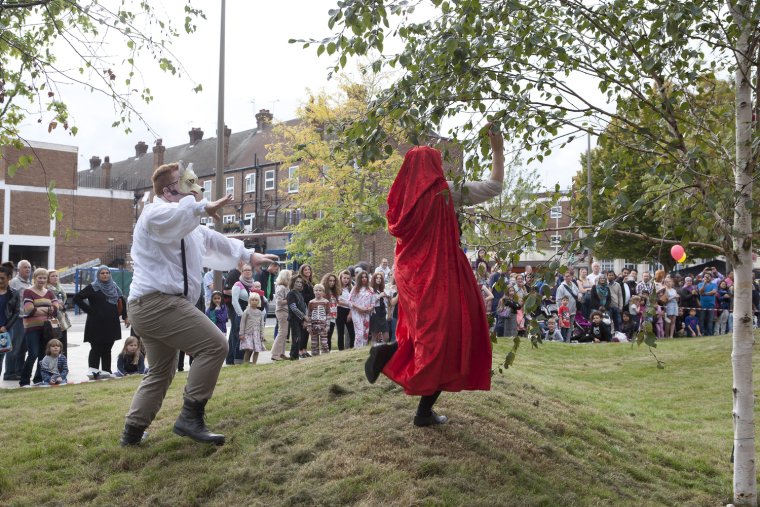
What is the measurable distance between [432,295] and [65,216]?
49.2 metres

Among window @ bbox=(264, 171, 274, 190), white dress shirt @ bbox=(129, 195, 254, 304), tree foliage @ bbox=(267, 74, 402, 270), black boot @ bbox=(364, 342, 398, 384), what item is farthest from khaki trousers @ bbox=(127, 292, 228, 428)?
window @ bbox=(264, 171, 274, 190)

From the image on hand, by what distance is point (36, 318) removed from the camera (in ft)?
31.7

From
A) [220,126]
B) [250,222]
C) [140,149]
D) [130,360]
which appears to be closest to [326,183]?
[220,126]

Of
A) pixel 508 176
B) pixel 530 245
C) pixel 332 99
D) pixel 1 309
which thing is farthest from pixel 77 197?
pixel 530 245

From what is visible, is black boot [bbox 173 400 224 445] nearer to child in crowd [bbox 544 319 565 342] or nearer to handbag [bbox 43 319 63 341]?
handbag [bbox 43 319 63 341]

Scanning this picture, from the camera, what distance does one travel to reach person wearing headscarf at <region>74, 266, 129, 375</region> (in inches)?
396

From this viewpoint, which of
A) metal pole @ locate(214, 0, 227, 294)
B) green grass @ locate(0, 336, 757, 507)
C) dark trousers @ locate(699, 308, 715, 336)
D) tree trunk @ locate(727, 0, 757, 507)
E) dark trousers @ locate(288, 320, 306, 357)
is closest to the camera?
green grass @ locate(0, 336, 757, 507)

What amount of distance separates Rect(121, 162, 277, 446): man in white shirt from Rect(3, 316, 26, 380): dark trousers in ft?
20.3

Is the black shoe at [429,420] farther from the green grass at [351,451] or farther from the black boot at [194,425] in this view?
the black boot at [194,425]

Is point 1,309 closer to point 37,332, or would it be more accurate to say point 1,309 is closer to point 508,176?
point 37,332

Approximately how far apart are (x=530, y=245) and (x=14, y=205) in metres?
50.7

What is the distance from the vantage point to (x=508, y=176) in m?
34.1

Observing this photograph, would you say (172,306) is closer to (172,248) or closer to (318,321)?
(172,248)

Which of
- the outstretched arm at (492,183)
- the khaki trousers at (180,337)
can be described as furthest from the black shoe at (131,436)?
the outstretched arm at (492,183)
